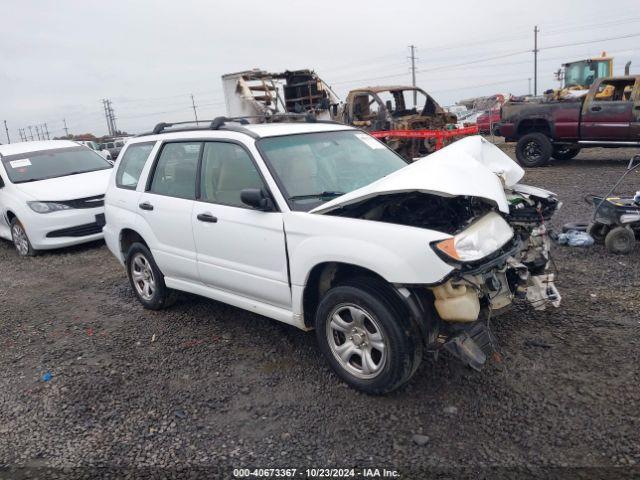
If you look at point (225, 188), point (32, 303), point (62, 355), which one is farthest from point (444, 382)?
point (32, 303)

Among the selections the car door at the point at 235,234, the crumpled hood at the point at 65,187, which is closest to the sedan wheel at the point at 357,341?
the car door at the point at 235,234

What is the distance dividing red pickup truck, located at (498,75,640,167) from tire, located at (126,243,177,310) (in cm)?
1011

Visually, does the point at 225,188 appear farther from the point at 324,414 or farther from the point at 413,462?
the point at 413,462

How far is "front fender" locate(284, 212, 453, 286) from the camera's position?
279 centimetres

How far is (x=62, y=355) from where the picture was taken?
4250 mm

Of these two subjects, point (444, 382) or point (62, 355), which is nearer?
point (444, 382)

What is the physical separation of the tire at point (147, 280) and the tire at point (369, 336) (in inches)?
84.0

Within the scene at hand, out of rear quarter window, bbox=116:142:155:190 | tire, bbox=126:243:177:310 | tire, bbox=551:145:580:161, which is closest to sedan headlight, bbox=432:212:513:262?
tire, bbox=126:243:177:310

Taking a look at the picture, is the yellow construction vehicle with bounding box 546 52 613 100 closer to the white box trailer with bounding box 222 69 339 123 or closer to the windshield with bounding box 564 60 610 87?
the windshield with bounding box 564 60 610 87

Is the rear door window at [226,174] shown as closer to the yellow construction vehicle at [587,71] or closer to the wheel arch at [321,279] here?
the wheel arch at [321,279]

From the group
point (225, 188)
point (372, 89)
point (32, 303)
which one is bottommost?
point (32, 303)

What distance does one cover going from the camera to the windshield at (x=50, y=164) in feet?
26.8

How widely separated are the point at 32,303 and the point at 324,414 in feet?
13.7

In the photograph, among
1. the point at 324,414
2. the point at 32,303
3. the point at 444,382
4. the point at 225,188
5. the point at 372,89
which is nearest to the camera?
the point at 324,414
